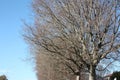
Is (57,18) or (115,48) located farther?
(57,18)

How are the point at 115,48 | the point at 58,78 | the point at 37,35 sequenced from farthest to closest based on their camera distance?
the point at 58,78
the point at 37,35
the point at 115,48

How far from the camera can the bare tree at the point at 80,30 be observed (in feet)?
93.1

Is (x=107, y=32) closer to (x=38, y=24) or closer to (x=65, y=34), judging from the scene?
(x=65, y=34)

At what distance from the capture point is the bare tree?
2838 centimetres

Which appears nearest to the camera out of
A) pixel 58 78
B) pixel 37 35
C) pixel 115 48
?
pixel 115 48

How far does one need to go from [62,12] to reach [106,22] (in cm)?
367

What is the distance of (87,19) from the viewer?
1133 inches

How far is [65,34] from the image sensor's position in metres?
30.5

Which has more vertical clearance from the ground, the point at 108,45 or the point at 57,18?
the point at 57,18

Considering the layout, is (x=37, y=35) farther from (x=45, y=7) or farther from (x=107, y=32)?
(x=107, y=32)

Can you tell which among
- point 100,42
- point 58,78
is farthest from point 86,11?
point 58,78

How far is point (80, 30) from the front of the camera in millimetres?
29406

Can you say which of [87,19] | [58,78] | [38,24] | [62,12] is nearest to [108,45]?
[87,19]

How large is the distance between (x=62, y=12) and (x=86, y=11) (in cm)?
208
